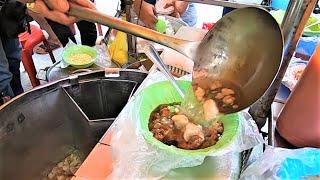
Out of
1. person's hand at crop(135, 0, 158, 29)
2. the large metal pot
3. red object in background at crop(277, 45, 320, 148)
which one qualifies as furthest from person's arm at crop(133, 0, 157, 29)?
red object in background at crop(277, 45, 320, 148)

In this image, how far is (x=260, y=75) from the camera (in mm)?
753

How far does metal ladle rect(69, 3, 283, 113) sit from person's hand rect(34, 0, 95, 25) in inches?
3.1

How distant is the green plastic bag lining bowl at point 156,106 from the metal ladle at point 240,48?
0.12 feet

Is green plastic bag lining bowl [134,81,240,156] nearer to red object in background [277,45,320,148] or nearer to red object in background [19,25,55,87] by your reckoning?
red object in background [277,45,320,148]

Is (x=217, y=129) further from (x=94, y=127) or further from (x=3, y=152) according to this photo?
(x=3, y=152)

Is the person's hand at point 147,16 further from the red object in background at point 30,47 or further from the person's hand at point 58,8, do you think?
the red object in background at point 30,47

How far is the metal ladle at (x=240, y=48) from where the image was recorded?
74cm

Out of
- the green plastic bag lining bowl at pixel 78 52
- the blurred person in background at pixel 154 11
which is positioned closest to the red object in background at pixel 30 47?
the green plastic bag lining bowl at pixel 78 52

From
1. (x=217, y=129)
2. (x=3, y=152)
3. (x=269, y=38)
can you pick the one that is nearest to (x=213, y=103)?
(x=217, y=129)

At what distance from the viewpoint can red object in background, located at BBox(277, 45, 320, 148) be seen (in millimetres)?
775

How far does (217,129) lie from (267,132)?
246 millimetres

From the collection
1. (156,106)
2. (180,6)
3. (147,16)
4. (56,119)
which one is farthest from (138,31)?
(180,6)

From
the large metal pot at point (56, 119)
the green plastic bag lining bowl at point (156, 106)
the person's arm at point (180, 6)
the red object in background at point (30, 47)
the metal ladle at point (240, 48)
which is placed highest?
the metal ladle at point (240, 48)

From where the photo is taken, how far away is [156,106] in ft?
2.59
